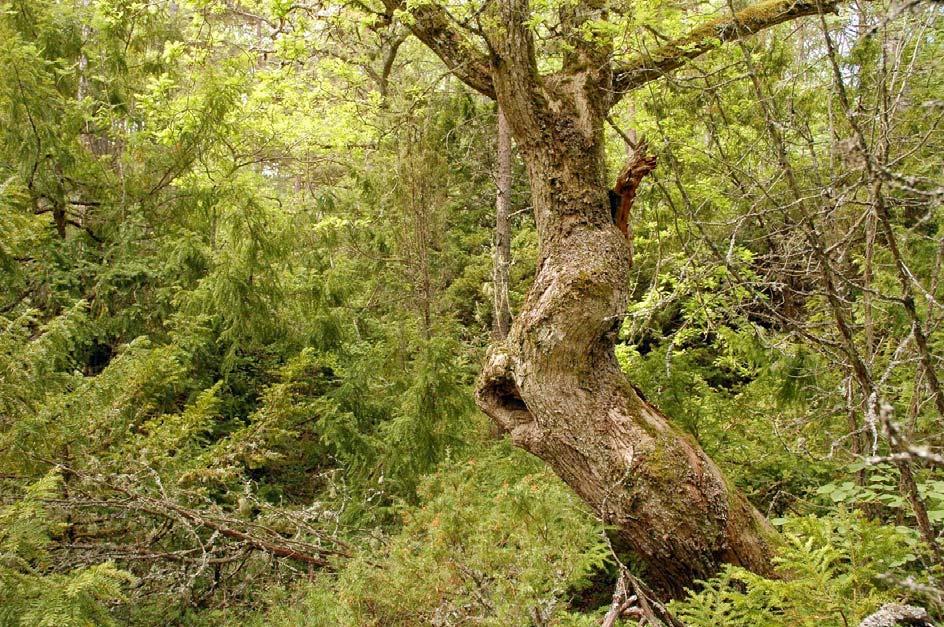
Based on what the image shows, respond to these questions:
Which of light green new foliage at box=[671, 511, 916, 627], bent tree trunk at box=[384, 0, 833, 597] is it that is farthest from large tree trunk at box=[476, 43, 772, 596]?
light green new foliage at box=[671, 511, 916, 627]

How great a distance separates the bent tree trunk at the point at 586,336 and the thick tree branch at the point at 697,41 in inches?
0.4

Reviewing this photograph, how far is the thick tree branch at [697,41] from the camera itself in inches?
161

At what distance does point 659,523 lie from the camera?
11.0 ft

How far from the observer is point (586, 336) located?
12.2ft

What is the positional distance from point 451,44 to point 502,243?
2.41m

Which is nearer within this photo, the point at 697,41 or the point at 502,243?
the point at 697,41

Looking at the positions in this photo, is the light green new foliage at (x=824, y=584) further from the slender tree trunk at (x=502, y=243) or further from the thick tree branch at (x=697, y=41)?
the slender tree trunk at (x=502, y=243)

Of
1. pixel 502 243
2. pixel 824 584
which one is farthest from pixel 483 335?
pixel 824 584

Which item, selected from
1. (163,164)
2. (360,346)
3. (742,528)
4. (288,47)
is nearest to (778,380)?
(742,528)

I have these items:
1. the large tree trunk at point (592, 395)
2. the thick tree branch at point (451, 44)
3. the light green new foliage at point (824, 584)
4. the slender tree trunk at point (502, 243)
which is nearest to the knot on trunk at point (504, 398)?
the large tree trunk at point (592, 395)

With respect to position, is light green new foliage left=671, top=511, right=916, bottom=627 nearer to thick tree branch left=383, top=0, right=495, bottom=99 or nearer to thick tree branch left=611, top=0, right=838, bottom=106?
thick tree branch left=611, top=0, right=838, bottom=106

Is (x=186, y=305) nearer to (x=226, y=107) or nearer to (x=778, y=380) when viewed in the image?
(x=226, y=107)

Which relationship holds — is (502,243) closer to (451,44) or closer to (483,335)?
(483,335)

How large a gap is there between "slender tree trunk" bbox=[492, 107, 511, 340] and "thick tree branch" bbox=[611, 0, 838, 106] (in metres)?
1.44
